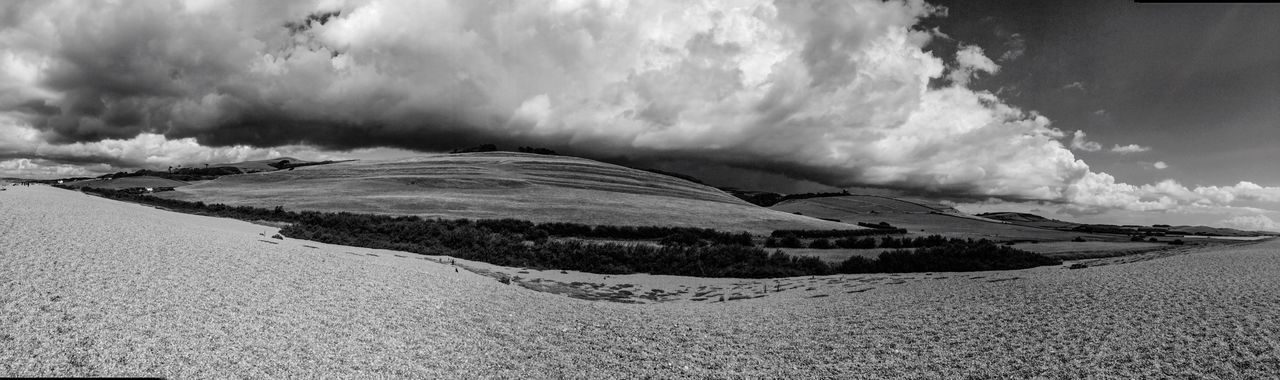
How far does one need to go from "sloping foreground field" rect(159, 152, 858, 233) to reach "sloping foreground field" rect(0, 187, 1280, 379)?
102 ft

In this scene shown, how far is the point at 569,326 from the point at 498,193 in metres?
51.0

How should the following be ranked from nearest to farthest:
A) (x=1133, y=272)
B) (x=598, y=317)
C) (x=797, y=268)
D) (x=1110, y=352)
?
(x=1110, y=352) → (x=598, y=317) → (x=1133, y=272) → (x=797, y=268)

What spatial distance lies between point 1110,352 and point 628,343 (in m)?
4.67

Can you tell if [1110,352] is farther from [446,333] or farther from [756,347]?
[446,333]

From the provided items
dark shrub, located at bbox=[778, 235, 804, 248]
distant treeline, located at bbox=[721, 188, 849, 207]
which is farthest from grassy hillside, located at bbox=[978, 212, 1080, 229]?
dark shrub, located at bbox=[778, 235, 804, 248]

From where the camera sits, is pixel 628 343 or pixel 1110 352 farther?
pixel 628 343

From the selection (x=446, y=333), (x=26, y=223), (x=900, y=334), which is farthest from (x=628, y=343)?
(x=26, y=223)

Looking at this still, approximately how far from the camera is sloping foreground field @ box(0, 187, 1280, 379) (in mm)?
4773

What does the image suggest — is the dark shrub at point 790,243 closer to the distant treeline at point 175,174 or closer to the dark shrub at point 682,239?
the dark shrub at point 682,239

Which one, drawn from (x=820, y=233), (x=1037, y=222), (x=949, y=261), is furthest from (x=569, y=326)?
(x=1037, y=222)

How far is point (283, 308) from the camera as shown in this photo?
6586mm

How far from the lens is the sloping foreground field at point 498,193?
1687 inches

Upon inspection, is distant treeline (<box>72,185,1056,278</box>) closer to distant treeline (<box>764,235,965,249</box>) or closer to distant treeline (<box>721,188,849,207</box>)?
distant treeline (<box>764,235,965,249</box>)

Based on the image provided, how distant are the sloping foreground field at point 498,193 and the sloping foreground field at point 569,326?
31.0 metres
